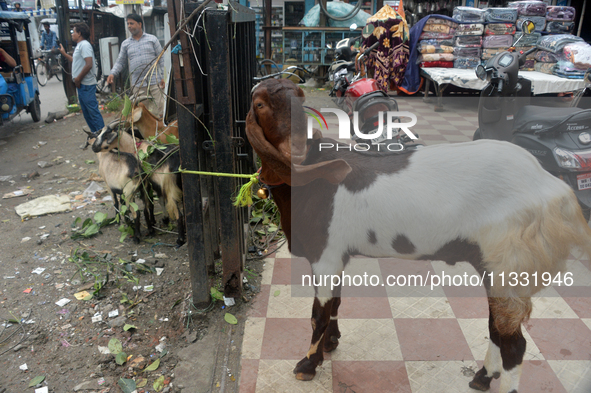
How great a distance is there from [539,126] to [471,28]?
6.51m

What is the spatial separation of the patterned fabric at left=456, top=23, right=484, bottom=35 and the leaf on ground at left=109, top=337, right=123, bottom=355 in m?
9.89

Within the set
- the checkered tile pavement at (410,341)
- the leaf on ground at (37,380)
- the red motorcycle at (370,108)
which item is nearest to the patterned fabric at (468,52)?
the red motorcycle at (370,108)

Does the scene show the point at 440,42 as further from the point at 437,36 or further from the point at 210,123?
the point at 210,123

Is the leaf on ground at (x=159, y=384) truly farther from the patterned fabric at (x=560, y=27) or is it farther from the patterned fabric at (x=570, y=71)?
the patterned fabric at (x=560, y=27)

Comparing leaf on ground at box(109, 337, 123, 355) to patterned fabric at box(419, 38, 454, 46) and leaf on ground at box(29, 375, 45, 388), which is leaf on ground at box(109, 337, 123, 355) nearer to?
leaf on ground at box(29, 375, 45, 388)

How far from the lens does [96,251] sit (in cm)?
438

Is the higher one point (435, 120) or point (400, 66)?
point (400, 66)

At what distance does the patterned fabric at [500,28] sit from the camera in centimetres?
963

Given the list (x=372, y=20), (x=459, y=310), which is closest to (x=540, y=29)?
(x=372, y=20)

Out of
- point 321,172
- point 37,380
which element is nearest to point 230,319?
point 37,380

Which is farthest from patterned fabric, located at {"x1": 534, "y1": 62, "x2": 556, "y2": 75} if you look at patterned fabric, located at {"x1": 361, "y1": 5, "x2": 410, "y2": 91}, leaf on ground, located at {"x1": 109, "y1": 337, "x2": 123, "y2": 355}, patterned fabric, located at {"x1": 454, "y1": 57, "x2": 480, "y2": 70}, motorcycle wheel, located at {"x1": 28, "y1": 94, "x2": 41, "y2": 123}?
motorcycle wheel, located at {"x1": 28, "y1": 94, "x2": 41, "y2": 123}

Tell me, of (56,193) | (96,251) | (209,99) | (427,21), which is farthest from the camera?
(427,21)

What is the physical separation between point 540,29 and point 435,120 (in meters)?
3.39

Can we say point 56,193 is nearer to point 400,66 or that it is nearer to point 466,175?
point 466,175
